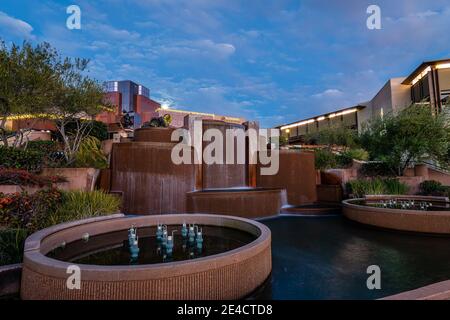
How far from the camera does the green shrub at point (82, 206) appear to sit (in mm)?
6557

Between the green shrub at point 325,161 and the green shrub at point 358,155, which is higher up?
the green shrub at point 358,155

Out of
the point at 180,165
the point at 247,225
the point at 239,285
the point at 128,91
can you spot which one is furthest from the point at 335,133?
the point at 128,91

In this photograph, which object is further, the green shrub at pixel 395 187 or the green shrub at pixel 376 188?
the green shrub at pixel 395 187

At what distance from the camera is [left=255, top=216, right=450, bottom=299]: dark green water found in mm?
4004

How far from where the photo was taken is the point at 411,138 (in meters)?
13.3

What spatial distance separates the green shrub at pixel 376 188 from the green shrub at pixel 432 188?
3.95ft

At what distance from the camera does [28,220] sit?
19.9 ft

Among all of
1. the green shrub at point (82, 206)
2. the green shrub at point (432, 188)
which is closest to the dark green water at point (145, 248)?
the green shrub at point (82, 206)

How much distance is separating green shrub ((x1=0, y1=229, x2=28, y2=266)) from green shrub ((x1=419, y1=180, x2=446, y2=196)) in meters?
15.6

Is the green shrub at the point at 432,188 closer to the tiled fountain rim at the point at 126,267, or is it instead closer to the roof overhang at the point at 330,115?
the tiled fountain rim at the point at 126,267

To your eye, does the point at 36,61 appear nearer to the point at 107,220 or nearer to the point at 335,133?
the point at 107,220

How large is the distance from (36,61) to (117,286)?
37.3ft
